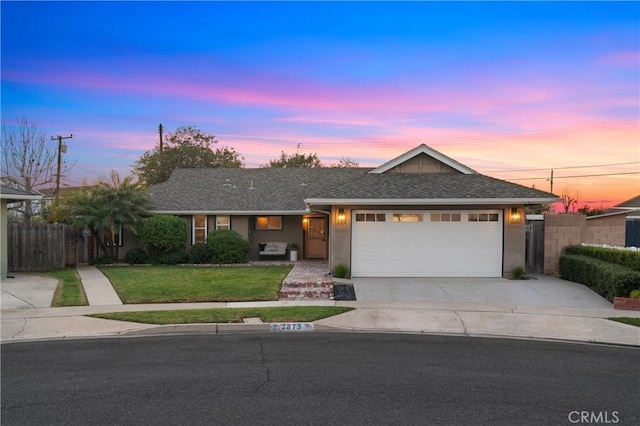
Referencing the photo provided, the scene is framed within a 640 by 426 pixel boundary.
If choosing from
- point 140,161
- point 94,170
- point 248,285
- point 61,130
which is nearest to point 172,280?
point 248,285

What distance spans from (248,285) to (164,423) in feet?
30.5

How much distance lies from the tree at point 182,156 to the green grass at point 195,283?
87.0 ft

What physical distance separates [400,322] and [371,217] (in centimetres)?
652

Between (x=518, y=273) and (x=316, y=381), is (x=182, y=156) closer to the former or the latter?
(x=518, y=273)

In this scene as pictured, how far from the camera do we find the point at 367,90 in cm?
2033

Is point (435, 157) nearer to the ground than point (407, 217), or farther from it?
farther from it

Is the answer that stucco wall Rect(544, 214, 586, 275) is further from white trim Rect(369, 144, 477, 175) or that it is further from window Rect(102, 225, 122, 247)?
window Rect(102, 225, 122, 247)

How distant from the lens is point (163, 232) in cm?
1962

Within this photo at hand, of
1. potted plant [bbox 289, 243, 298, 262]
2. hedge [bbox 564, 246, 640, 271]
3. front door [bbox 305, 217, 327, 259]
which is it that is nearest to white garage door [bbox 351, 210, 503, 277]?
hedge [bbox 564, 246, 640, 271]

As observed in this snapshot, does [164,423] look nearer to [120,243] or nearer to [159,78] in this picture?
[159,78]

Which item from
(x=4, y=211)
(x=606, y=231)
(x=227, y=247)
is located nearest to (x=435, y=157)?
(x=606, y=231)

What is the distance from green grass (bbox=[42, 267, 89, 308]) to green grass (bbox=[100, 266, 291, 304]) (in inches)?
39.8

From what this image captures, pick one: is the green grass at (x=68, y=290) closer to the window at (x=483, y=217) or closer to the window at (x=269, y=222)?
the window at (x=269, y=222)

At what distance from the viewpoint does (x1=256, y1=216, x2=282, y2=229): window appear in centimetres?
2219
